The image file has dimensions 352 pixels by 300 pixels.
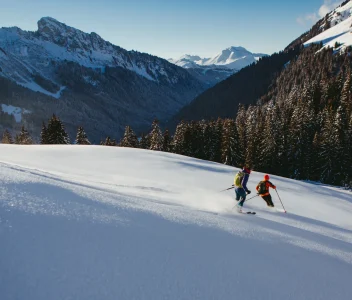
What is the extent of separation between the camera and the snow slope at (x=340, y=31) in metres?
129

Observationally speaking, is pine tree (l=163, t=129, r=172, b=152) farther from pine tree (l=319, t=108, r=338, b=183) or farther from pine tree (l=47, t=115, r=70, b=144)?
pine tree (l=319, t=108, r=338, b=183)

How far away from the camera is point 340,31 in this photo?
148750 millimetres

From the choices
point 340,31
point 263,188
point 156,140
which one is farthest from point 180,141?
point 340,31

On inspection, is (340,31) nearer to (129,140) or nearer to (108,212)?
(129,140)

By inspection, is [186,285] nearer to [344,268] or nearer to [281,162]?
[344,268]

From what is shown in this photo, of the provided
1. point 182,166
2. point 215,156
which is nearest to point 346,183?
point 215,156

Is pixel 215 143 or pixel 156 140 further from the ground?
pixel 215 143

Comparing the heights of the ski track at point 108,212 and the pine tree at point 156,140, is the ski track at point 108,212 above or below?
below

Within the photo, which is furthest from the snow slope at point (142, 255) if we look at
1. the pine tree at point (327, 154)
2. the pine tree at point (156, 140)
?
the pine tree at point (156, 140)

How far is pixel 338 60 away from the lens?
10550cm

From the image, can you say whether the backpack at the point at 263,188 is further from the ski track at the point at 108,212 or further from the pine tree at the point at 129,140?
the pine tree at the point at 129,140

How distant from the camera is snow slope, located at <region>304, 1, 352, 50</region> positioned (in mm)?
128800

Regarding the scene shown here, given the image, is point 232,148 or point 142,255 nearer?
point 142,255

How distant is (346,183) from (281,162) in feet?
36.5
